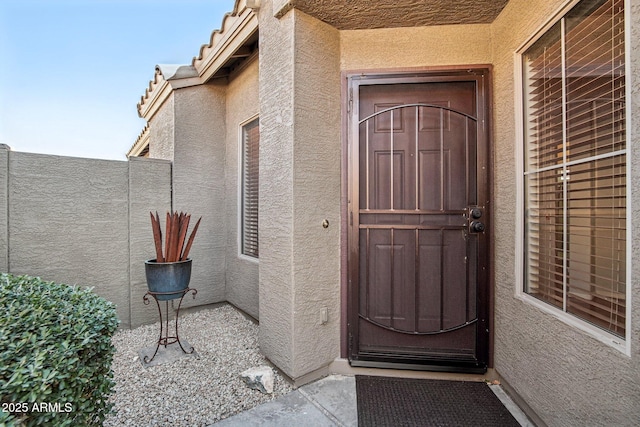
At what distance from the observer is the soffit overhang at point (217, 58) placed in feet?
10.6

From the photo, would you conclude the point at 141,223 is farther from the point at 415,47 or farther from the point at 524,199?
the point at 524,199

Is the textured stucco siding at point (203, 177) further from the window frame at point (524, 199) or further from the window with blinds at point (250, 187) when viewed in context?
the window frame at point (524, 199)

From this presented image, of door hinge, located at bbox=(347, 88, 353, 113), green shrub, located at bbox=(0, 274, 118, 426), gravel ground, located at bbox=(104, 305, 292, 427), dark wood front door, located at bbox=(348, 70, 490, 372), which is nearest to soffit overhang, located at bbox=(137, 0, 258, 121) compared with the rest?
door hinge, located at bbox=(347, 88, 353, 113)

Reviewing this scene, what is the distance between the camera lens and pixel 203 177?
4105 mm

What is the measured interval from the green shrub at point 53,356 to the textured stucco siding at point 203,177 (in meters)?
A: 2.44

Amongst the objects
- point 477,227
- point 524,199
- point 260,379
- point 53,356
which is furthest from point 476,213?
point 53,356

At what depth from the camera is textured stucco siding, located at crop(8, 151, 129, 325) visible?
9.52 feet

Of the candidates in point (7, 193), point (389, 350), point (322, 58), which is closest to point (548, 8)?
point (322, 58)

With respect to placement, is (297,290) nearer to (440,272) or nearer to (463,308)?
(440,272)

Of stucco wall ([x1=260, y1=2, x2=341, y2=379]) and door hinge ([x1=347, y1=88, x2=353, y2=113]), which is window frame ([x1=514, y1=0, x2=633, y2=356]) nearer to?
door hinge ([x1=347, y1=88, x2=353, y2=113])

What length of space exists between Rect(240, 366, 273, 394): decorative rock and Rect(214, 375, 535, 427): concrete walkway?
137 mm

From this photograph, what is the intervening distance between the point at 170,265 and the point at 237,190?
5.16 ft

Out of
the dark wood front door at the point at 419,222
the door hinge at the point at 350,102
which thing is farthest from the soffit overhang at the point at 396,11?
the door hinge at the point at 350,102

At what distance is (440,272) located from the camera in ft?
8.07
